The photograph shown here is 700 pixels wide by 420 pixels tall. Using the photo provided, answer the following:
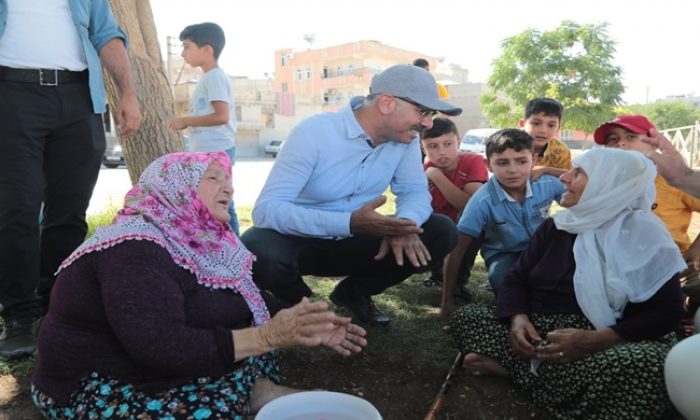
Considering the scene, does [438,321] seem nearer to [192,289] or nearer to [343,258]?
[343,258]

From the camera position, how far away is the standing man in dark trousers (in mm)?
2375

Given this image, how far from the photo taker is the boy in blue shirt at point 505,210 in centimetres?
306

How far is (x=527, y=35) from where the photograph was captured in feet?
53.4

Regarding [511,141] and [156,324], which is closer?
[156,324]

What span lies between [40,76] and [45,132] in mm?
255

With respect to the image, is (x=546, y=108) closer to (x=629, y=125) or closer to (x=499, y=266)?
(x=629, y=125)

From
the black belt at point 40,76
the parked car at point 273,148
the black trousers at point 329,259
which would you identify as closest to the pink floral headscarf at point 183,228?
the black trousers at point 329,259

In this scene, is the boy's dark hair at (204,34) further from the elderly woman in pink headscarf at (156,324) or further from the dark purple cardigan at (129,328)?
the dark purple cardigan at (129,328)

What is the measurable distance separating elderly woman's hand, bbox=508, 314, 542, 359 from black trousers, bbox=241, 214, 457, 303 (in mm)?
689

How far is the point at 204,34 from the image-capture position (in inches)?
166

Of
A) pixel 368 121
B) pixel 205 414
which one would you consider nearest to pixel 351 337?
pixel 205 414

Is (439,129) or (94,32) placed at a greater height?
(94,32)

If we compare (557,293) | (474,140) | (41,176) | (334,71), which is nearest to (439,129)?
(557,293)

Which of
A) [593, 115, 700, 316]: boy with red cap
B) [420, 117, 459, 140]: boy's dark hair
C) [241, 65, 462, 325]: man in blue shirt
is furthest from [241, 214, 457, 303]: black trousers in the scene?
[593, 115, 700, 316]: boy with red cap
